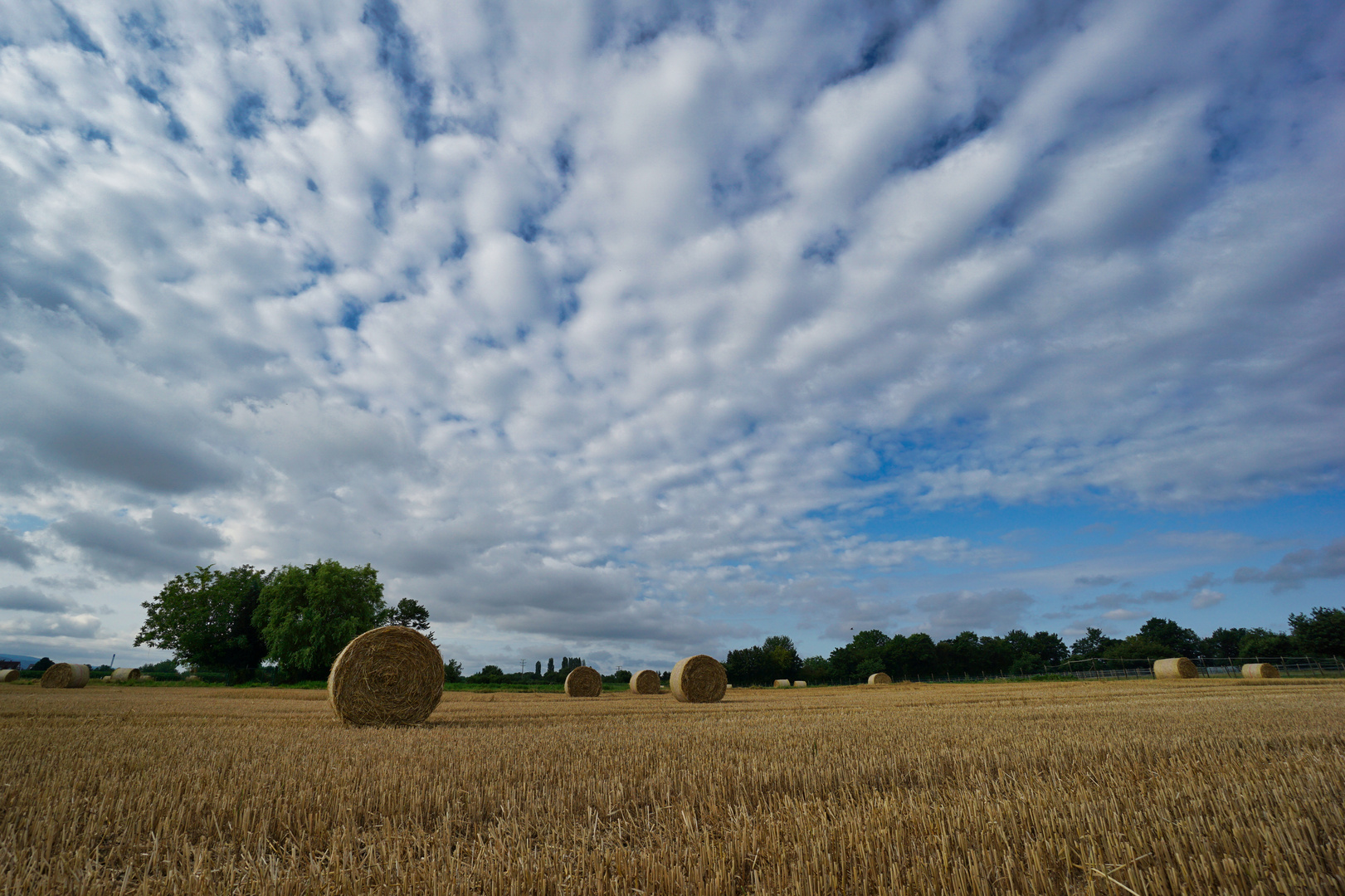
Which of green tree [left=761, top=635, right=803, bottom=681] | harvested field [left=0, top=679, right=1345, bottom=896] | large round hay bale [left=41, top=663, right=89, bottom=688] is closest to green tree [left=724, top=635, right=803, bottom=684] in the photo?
green tree [left=761, top=635, right=803, bottom=681]

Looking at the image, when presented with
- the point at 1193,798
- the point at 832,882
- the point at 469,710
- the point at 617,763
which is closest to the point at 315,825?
the point at 617,763

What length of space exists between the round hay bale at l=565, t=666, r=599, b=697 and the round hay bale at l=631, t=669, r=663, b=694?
3.53 metres

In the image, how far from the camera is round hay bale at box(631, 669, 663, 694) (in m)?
30.3

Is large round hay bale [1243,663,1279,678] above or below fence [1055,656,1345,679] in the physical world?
above

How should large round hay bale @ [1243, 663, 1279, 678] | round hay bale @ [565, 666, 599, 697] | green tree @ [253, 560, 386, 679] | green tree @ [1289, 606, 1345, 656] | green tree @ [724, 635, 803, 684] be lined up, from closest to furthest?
round hay bale @ [565, 666, 599, 697] < large round hay bale @ [1243, 663, 1279, 678] < green tree @ [253, 560, 386, 679] < green tree @ [1289, 606, 1345, 656] < green tree @ [724, 635, 803, 684]

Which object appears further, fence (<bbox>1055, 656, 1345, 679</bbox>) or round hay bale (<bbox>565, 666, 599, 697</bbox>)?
fence (<bbox>1055, 656, 1345, 679</bbox>)

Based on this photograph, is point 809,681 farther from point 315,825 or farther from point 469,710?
point 315,825

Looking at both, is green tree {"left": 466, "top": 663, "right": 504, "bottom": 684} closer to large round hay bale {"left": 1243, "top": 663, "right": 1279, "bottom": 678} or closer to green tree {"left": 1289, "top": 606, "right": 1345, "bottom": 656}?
large round hay bale {"left": 1243, "top": 663, "right": 1279, "bottom": 678}

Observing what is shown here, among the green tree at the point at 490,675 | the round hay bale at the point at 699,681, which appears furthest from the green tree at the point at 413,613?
the round hay bale at the point at 699,681

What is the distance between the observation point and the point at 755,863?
9.77 ft

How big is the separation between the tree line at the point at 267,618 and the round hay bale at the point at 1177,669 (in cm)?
5171

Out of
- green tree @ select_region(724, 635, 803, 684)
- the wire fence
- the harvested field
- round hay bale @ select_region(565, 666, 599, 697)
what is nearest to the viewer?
the harvested field

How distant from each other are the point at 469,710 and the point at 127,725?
697 centimetres

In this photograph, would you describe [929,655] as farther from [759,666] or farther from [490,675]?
[490,675]
